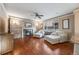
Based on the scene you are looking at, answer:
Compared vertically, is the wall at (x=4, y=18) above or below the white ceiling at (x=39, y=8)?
below

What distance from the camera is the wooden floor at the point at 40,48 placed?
1.87m

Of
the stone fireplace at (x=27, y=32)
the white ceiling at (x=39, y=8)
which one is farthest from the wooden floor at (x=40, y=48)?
the white ceiling at (x=39, y=8)

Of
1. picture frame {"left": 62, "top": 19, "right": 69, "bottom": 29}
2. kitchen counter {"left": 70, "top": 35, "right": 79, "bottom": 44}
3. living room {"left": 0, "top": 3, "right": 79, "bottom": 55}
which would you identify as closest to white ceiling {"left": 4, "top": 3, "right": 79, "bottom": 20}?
living room {"left": 0, "top": 3, "right": 79, "bottom": 55}

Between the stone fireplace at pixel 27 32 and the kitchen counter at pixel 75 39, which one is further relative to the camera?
the stone fireplace at pixel 27 32

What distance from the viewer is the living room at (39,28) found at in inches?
72.7

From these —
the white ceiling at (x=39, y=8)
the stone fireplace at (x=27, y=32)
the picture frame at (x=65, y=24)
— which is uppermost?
the white ceiling at (x=39, y=8)

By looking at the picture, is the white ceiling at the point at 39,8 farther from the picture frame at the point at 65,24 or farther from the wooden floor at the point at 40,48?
the wooden floor at the point at 40,48

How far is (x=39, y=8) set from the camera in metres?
1.89

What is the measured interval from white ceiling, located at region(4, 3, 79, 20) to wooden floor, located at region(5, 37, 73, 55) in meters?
0.60

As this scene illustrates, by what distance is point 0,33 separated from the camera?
1824 mm

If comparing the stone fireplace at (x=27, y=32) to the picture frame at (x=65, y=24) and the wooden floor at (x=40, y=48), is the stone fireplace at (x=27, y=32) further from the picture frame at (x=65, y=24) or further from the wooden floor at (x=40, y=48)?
the picture frame at (x=65, y=24)

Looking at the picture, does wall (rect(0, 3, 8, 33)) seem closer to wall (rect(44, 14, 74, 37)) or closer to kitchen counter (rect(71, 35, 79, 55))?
wall (rect(44, 14, 74, 37))

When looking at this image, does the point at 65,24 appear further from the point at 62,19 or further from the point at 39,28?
the point at 39,28

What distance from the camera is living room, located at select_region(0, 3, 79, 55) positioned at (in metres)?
1.85
